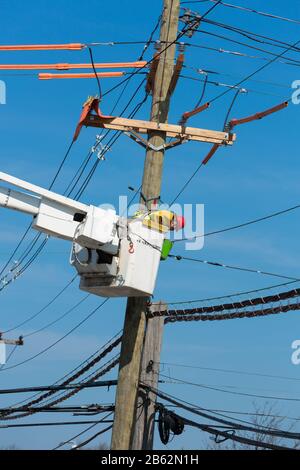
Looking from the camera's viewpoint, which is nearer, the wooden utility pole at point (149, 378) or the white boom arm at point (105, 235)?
the white boom arm at point (105, 235)

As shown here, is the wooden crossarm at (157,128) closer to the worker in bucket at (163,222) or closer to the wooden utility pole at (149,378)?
the worker in bucket at (163,222)

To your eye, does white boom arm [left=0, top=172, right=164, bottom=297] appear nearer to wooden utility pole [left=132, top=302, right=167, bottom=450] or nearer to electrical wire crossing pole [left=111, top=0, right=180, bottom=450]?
electrical wire crossing pole [left=111, top=0, right=180, bottom=450]

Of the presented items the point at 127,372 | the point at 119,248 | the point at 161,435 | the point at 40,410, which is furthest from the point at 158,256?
the point at 40,410

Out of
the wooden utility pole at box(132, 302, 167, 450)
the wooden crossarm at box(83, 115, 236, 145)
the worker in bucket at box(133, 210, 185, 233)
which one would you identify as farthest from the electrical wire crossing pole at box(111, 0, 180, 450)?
the wooden utility pole at box(132, 302, 167, 450)

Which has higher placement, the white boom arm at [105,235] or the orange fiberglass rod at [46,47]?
the orange fiberglass rod at [46,47]

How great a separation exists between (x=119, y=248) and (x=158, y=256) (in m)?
0.55

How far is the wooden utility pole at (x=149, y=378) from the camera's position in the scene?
1538cm

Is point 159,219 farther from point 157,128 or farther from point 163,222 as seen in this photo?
point 157,128

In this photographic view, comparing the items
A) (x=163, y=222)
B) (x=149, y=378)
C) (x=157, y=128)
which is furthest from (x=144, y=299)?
(x=157, y=128)

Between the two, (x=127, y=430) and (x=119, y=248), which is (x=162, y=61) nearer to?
(x=119, y=248)

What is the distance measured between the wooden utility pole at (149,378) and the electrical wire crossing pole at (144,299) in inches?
31.5

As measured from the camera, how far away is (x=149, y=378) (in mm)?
15680

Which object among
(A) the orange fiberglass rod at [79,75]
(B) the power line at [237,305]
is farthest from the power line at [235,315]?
(A) the orange fiberglass rod at [79,75]

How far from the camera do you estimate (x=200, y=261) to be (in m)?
15.2
